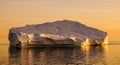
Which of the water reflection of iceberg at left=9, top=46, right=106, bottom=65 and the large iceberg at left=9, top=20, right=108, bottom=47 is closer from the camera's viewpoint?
the water reflection of iceberg at left=9, top=46, right=106, bottom=65

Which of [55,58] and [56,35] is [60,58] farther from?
[56,35]

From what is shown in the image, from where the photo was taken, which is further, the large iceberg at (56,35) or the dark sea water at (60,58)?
the large iceberg at (56,35)

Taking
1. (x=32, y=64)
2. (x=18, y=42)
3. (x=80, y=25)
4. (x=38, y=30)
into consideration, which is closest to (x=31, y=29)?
(x=38, y=30)

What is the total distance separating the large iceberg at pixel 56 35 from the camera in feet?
250

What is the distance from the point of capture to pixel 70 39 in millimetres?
76812

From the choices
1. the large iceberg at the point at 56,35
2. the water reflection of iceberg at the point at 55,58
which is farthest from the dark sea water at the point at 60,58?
the large iceberg at the point at 56,35

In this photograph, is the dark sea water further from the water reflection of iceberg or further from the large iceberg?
the large iceberg

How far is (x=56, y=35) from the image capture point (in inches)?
3093

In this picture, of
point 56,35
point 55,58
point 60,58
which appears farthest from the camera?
point 56,35

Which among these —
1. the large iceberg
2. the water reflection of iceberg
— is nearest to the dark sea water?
the water reflection of iceberg

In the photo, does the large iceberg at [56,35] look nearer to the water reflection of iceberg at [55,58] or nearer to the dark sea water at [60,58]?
the dark sea water at [60,58]

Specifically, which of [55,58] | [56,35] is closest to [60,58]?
[55,58]

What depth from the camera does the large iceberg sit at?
76.1 m

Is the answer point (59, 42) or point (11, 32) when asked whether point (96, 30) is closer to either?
point (59, 42)
